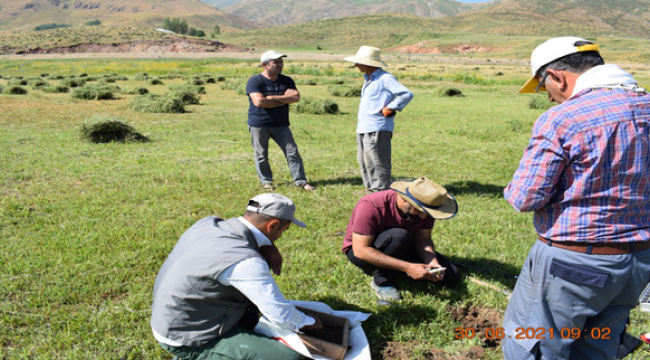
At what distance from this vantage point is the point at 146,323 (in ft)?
11.2

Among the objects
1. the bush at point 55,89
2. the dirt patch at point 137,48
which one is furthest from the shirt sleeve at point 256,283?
the dirt patch at point 137,48

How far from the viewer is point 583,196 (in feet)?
6.48

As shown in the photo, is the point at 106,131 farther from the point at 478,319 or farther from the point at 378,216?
the point at 478,319

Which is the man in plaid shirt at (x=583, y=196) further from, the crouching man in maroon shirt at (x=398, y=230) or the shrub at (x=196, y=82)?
the shrub at (x=196, y=82)

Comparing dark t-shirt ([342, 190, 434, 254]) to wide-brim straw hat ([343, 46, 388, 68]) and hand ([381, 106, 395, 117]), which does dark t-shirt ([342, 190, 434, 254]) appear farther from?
wide-brim straw hat ([343, 46, 388, 68])

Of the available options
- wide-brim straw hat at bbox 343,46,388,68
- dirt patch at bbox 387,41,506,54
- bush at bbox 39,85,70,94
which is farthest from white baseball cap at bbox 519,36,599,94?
dirt patch at bbox 387,41,506,54

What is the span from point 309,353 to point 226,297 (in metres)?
0.64

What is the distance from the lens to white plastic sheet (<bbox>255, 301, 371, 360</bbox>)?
8.95ft

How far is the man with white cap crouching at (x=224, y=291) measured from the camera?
2.35 metres

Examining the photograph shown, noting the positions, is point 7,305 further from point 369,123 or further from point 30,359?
point 369,123

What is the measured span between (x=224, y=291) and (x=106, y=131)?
8.65m

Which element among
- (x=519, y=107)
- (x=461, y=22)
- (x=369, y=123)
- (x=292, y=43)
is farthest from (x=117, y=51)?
(x=461, y=22)

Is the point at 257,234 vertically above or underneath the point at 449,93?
above

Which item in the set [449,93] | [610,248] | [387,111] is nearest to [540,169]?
[610,248]
